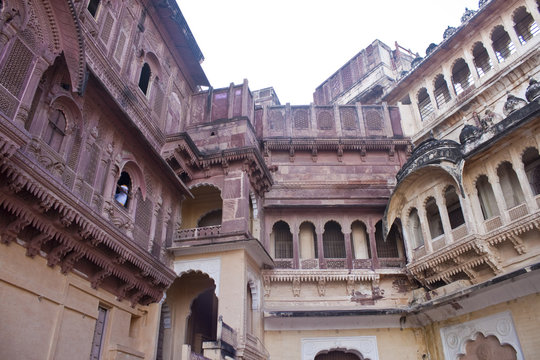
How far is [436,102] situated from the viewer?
1677 cm

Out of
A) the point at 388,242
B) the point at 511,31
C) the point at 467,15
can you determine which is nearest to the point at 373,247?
the point at 388,242

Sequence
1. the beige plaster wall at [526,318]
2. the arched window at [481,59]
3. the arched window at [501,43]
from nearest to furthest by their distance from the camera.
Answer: the beige plaster wall at [526,318], the arched window at [501,43], the arched window at [481,59]

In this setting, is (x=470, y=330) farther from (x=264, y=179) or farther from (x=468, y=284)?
(x=264, y=179)

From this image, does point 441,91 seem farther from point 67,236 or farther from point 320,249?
point 67,236

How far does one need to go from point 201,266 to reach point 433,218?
8.52 metres

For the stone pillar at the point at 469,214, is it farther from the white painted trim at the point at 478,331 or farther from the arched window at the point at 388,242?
the arched window at the point at 388,242

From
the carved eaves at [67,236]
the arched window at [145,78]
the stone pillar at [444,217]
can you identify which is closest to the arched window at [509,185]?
the stone pillar at [444,217]

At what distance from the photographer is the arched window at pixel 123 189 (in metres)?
10.5

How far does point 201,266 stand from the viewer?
12.5 metres

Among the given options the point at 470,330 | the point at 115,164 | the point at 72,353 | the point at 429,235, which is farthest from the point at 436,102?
the point at 72,353

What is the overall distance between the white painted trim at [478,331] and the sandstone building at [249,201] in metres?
0.05

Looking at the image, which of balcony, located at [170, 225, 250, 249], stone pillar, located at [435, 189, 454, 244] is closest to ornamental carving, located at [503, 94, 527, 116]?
stone pillar, located at [435, 189, 454, 244]

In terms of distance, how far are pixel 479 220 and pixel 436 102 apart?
234 inches

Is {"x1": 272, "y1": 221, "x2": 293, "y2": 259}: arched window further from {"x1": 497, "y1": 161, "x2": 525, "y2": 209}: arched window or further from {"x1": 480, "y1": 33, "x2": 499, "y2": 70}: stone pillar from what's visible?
{"x1": 480, "y1": 33, "x2": 499, "y2": 70}: stone pillar
